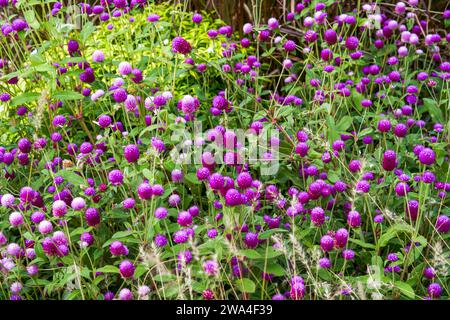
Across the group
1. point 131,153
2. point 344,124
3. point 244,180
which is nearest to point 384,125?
point 344,124

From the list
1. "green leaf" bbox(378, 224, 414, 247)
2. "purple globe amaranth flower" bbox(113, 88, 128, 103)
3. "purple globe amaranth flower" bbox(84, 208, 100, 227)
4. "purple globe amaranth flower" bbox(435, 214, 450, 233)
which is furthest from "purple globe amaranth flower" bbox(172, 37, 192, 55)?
"purple globe amaranth flower" bbox(435, 214, 450, 233)

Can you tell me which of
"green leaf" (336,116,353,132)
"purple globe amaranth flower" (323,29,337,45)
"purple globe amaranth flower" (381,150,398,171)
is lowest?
"green leaf" (336,116,353,132)

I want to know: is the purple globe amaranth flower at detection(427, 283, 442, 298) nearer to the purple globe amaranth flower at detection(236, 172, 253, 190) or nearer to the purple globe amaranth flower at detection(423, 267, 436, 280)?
the purple globe amaranth flower at detection(423, 267, 436, 280)

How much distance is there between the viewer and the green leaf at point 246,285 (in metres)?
1.81

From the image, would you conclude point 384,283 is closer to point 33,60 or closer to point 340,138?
point 340,138

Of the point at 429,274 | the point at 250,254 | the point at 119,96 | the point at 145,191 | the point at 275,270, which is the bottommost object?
the point at 429,274

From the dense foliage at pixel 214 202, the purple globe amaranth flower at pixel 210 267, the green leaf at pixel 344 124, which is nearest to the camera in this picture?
the purple globe amaranth flower at pixel 210 267

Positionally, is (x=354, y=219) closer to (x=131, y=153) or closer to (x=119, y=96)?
(x=131, y=153)

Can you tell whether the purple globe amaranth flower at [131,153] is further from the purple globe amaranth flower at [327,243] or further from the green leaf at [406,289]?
the green leaf at [406,289]

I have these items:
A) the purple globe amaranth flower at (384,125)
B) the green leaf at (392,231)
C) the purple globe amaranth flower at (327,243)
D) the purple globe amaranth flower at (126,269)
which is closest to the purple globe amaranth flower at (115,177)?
the purple globe amaranth flower at (126,269)

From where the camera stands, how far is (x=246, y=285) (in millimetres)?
1830

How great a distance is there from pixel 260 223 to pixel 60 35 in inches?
43.9

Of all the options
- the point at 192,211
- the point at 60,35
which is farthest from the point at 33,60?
the point at 192,211

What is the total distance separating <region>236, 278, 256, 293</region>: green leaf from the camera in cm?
181
